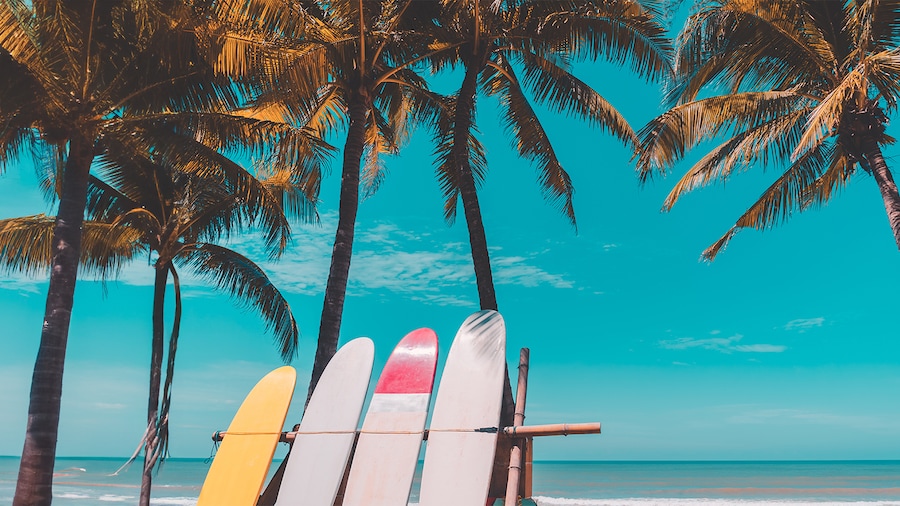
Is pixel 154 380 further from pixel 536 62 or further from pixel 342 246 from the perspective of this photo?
pixel 536 62

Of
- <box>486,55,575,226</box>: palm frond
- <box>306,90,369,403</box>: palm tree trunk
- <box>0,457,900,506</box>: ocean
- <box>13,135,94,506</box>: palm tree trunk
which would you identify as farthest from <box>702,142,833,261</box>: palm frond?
<box>0,457,900,506</box>: ocean

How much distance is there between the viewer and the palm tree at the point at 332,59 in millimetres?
7543

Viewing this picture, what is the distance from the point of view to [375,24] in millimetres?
8211

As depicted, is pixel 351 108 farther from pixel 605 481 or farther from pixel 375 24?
pixel 605 481

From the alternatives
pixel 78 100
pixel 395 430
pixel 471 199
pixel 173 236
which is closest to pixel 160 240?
pixel 173 236

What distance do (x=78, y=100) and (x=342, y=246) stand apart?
141 inches

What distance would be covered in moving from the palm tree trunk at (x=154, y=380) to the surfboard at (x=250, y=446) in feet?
21.1

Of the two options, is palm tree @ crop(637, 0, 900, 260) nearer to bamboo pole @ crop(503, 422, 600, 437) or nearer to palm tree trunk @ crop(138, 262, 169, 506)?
bamboo pole @ crop(503, 422, 600, 437)

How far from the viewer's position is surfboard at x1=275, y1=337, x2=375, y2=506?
4293 millimetres

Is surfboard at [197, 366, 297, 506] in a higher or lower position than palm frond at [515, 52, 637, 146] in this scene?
lower

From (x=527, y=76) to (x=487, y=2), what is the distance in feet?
5.40

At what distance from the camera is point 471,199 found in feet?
26.8

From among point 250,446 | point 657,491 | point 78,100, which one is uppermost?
point 78,100

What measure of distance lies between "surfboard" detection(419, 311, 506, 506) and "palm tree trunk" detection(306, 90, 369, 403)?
322cm
